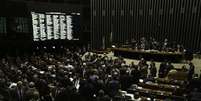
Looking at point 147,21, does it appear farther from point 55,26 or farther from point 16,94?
point 16,94

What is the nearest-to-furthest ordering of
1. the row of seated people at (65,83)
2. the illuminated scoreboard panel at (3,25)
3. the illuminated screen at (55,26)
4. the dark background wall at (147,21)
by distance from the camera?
the row of seated people at (65,83), the illuminated scoreboard panel at (3,25), the illuminated screen at (55,26), the dark background wall at (147,21)

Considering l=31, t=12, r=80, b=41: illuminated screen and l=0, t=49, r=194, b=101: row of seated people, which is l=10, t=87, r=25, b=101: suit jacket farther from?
l=31, t=12, r=80, b=41: illuminated screen

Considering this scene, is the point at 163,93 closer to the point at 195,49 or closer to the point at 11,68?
the point at 11,68

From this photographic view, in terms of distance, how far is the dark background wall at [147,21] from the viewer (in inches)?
815

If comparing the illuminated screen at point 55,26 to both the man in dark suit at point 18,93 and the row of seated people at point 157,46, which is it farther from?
the man in dark suit at point 18,93

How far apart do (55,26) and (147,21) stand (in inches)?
293

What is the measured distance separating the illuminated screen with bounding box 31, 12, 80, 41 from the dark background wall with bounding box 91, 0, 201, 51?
4402mm

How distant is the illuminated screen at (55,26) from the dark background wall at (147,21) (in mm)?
4402

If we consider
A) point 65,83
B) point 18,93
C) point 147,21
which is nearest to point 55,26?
point 147,21

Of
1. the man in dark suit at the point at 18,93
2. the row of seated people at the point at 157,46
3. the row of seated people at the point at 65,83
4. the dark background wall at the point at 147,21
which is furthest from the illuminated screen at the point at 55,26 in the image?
the man in dark suit at the point at 18,93

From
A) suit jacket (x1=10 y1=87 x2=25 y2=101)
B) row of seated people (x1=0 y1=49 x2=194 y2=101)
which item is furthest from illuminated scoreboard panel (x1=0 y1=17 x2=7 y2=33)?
suit jacket (x1=10 y1=87 x2=25 y2=101)

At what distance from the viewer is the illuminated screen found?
56.0ft

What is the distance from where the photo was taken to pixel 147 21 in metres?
22.1

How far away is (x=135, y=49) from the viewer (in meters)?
19.2
